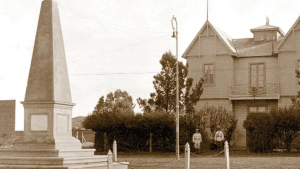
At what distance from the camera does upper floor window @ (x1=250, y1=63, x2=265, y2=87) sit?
4416 cm

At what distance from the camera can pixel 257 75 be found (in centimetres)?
4447

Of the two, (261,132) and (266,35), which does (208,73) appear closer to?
(266,35)

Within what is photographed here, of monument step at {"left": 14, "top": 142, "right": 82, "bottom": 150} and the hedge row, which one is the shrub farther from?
monument step at {"left": 14, "top": 142, "right": 82, "bottom": 150}

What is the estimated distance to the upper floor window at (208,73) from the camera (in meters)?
45.1

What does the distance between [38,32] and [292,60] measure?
1061 inches

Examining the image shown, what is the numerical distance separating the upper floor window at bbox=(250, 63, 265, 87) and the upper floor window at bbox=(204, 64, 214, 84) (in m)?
3.04

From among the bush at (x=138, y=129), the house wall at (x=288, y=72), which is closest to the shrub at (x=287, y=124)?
the bush at (x=138, y=129)

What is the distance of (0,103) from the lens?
5109 cm

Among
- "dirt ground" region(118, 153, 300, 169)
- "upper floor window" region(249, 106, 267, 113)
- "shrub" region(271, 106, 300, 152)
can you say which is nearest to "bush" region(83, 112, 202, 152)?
"dirt ground" region(118, 153, 300, 169)

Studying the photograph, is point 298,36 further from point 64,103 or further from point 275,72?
point 64,103

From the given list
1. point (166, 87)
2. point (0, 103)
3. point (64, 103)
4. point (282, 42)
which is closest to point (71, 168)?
point (64, 103)

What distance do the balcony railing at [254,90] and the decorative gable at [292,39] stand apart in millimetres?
3013

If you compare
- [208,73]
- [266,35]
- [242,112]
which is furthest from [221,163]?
[266,35]

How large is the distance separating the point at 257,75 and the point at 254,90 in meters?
1.70
